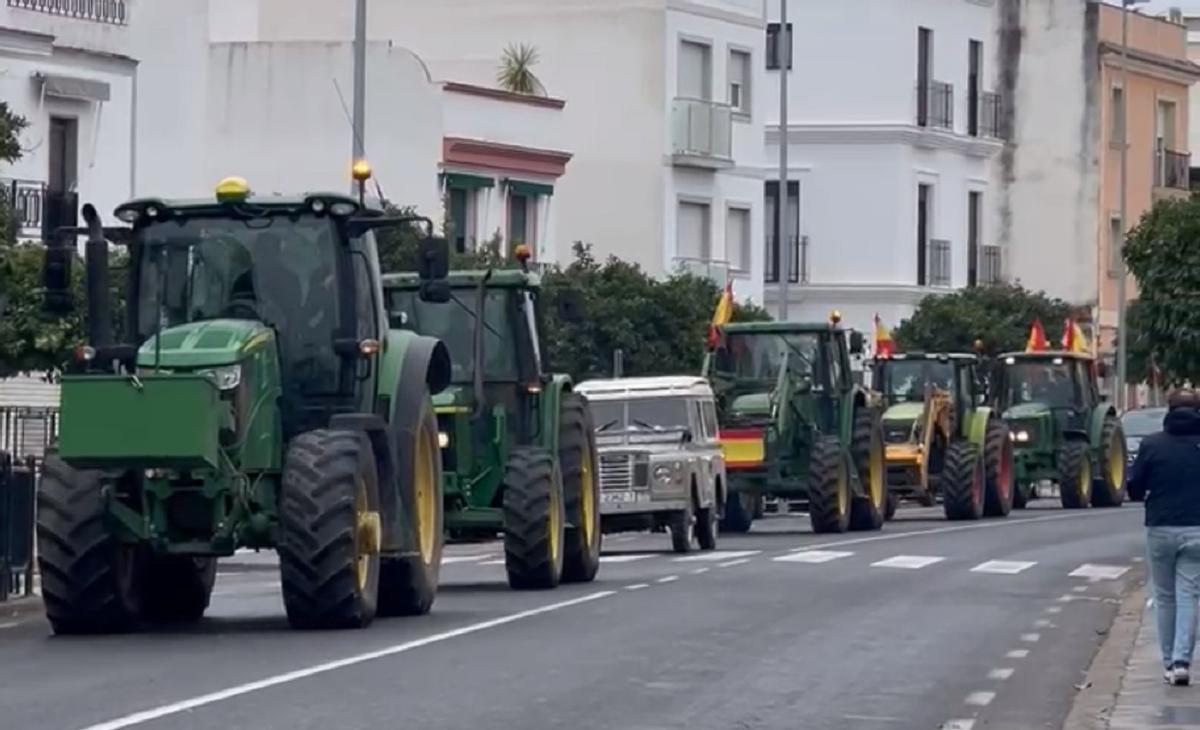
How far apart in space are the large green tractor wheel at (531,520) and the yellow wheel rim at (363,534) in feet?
15.4

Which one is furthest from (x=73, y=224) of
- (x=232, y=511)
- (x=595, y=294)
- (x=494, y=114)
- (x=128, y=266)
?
(x=494, y=114)

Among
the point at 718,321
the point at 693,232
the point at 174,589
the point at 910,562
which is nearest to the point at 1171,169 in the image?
the point at 693,232

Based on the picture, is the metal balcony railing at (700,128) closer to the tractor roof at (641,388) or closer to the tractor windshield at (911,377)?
the tractor windshield at (911,377)

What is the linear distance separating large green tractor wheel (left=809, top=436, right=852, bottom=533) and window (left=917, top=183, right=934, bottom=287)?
31.1 metres

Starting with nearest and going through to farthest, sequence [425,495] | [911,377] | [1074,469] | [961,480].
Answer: [425,495] < [961,480] < [911,377] < [1074,469]

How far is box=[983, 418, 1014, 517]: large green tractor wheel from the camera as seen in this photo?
151 ft

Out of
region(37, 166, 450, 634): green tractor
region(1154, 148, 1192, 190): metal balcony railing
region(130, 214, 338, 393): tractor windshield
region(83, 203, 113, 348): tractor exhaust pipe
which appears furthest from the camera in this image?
region(1154, 148, 1192, 190): metal balcony railing

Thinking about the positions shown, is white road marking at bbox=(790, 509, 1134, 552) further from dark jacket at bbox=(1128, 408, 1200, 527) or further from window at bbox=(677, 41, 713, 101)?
dark jacket at bbox=(1128, 408, 1200, 527)

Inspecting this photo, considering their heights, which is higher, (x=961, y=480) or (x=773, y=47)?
(x=773, y=47)

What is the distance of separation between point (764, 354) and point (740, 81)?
2203 centimetres

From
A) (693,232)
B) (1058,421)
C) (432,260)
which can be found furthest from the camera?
(693,232)

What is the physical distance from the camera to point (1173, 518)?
18344mm

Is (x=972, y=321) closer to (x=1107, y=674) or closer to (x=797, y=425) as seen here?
(x=797, y=425)

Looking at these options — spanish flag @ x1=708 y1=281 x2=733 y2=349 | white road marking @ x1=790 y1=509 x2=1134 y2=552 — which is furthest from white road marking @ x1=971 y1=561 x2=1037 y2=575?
spanish flag @ x1=708 y1=281 x2=733 y2=349
